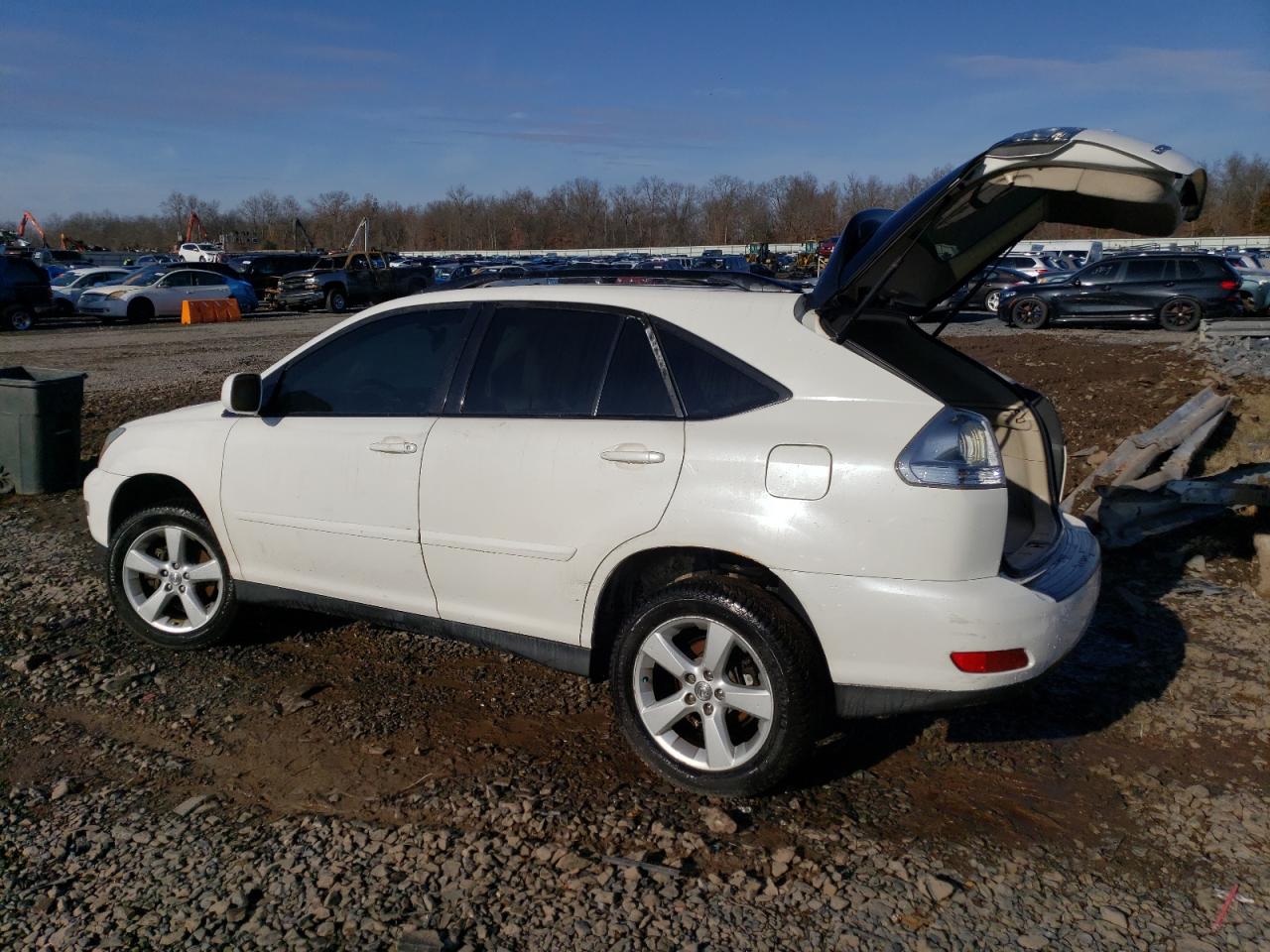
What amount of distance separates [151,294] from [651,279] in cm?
2848

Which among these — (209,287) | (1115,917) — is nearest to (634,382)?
(1115,917)

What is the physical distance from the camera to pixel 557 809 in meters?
3.58

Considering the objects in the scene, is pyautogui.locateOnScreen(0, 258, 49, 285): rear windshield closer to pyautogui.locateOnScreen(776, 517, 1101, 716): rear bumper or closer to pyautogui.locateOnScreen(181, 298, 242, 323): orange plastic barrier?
pyautogui.locateOnScreen(181, 298, 242, 323): orange plastic barrier

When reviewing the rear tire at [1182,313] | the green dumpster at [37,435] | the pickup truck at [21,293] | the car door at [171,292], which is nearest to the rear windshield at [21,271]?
the pickup truck at [21,293]

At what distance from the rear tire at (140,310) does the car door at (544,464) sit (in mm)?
27906

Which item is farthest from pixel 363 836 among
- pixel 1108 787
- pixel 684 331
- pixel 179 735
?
pixel 1108 787

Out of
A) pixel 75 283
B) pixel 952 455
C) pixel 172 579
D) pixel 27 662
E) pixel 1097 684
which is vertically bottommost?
pixel 27 662

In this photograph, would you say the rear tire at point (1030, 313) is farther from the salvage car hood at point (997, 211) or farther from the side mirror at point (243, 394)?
the side mirror at point (243, 394)

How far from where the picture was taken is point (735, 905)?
3.05 m

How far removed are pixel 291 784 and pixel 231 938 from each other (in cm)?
89

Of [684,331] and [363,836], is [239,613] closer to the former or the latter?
[363,836]

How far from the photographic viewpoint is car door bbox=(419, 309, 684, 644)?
12.1ft

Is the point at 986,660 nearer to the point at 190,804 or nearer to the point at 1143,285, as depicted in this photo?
the point at 190,804

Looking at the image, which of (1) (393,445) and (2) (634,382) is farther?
(1) (393,445)
